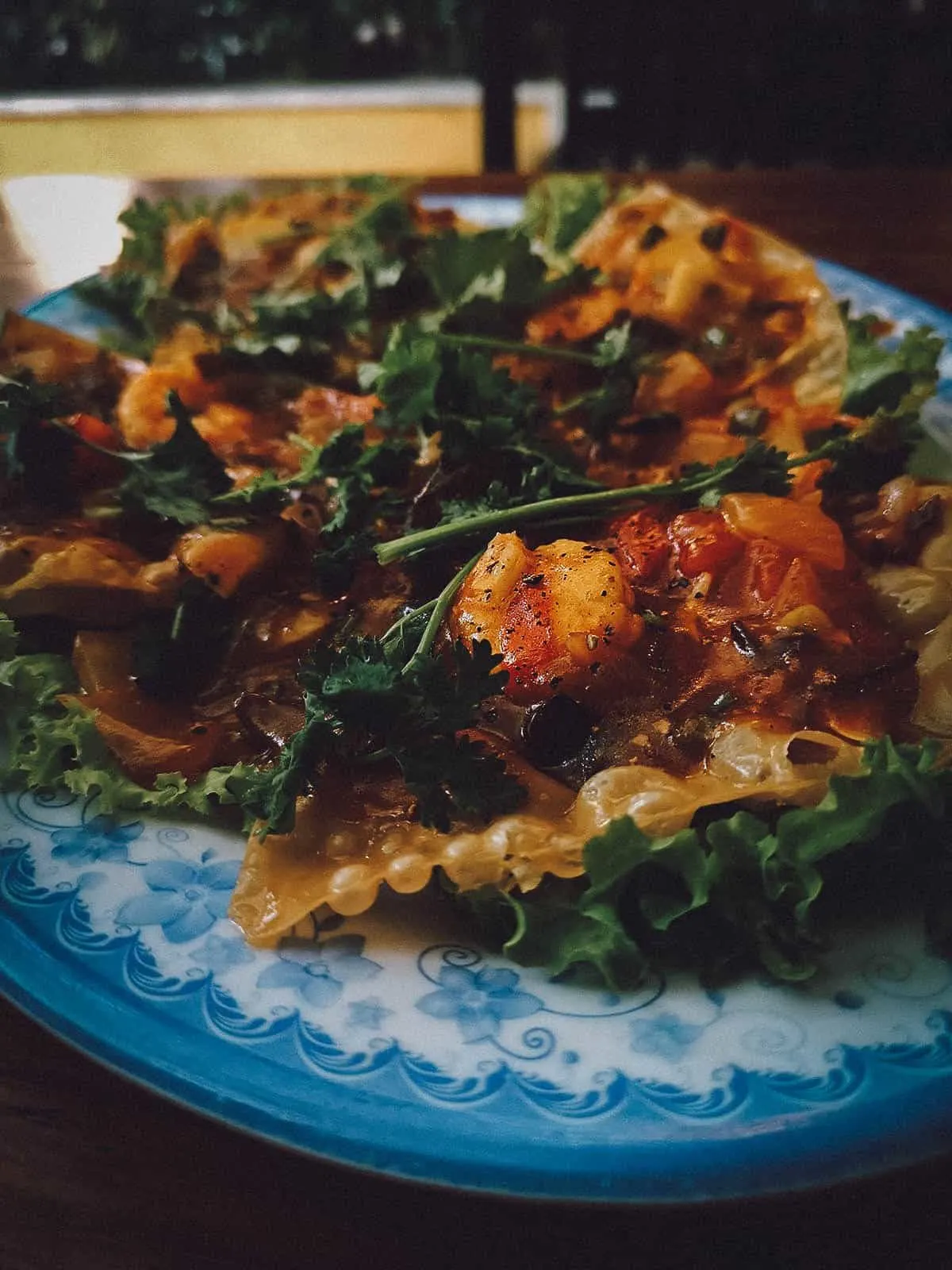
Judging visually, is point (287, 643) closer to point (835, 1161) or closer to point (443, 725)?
point (443, 725)

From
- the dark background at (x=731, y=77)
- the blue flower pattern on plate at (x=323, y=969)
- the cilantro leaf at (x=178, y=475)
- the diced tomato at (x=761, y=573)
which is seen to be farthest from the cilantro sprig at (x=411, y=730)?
the dark background at (x=731, y=77)

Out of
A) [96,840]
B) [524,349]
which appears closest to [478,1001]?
[96,840]

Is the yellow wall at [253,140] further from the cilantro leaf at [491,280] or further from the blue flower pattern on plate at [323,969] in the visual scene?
the blue flower pattern on plate at [323,969]

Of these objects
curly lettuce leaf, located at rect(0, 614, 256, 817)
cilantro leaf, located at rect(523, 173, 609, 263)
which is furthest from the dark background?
curly lettuce leaf, located at rect(0, 614, 256, 817)

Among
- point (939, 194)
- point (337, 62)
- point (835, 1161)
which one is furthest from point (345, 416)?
point (337, 62)

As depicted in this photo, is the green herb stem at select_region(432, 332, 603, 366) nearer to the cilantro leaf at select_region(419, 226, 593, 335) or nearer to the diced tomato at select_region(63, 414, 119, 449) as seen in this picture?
the cilantro leaf at select_region(419, 226, 593, 335)

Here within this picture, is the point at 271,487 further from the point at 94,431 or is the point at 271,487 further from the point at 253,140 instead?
the point at 253,140
